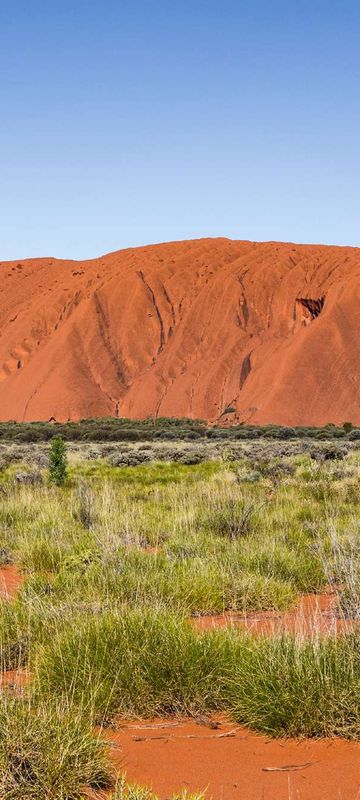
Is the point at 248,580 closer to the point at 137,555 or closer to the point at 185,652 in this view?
→ the point at 137,555

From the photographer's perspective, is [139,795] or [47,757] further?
[47,757]

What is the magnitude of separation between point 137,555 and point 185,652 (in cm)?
302

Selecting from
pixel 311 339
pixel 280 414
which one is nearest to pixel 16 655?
pixel 280 414

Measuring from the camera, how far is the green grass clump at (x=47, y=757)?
3.58m

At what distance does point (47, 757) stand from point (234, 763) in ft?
3.52

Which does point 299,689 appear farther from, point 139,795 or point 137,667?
point 139,795

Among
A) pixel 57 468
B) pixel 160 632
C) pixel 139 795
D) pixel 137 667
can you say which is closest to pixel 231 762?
pixel 139 795

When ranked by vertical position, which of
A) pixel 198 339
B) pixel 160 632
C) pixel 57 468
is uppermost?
pixel 198 339

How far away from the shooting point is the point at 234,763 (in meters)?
4.12

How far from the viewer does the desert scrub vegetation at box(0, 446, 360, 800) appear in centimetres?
428

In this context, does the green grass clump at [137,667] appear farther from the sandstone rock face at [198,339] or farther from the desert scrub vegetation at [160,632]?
the sandstone rock face at [198,339]

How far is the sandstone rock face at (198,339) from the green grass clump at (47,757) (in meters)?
58.2

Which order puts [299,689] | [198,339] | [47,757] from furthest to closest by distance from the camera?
1. [198,339]
2. [299,689]
3. [47,757]

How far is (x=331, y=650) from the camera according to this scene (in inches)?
192
